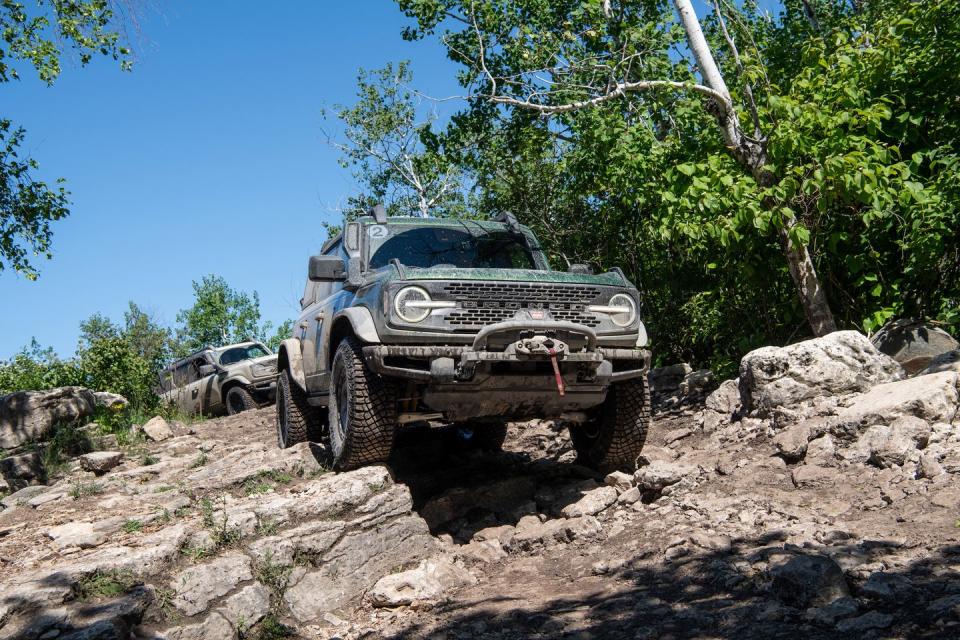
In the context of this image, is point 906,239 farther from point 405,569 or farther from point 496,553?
point 405,569

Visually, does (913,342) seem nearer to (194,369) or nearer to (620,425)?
(620,425)

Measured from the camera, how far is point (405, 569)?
543cm

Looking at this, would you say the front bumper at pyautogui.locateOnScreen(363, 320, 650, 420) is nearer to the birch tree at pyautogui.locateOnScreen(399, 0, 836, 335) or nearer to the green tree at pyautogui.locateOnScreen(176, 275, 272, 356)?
the birch tree at pyautogui.locateOnScreen(399, 0, 836, 335)

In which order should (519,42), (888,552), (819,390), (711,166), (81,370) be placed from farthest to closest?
(81,370) < (519,42) < (711,166) < (819,390) < (888,552)

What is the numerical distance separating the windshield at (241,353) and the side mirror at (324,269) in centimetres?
1021

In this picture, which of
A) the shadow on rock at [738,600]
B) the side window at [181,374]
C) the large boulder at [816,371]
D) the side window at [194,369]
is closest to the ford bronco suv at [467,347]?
the shadow on rock at [738,600]

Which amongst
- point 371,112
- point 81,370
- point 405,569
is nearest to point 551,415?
point 405,569

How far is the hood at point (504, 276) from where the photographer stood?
17.4 ft

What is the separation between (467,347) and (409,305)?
46 cm

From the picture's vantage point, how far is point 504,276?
5414 millimetres

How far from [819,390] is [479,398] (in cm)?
307

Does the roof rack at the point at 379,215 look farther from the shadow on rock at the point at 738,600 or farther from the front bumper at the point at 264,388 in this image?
the front bumper at the point at 264,388

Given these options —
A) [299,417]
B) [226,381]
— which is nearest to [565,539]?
[299,417]

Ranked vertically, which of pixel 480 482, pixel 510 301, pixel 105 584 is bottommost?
pixel 480 482
